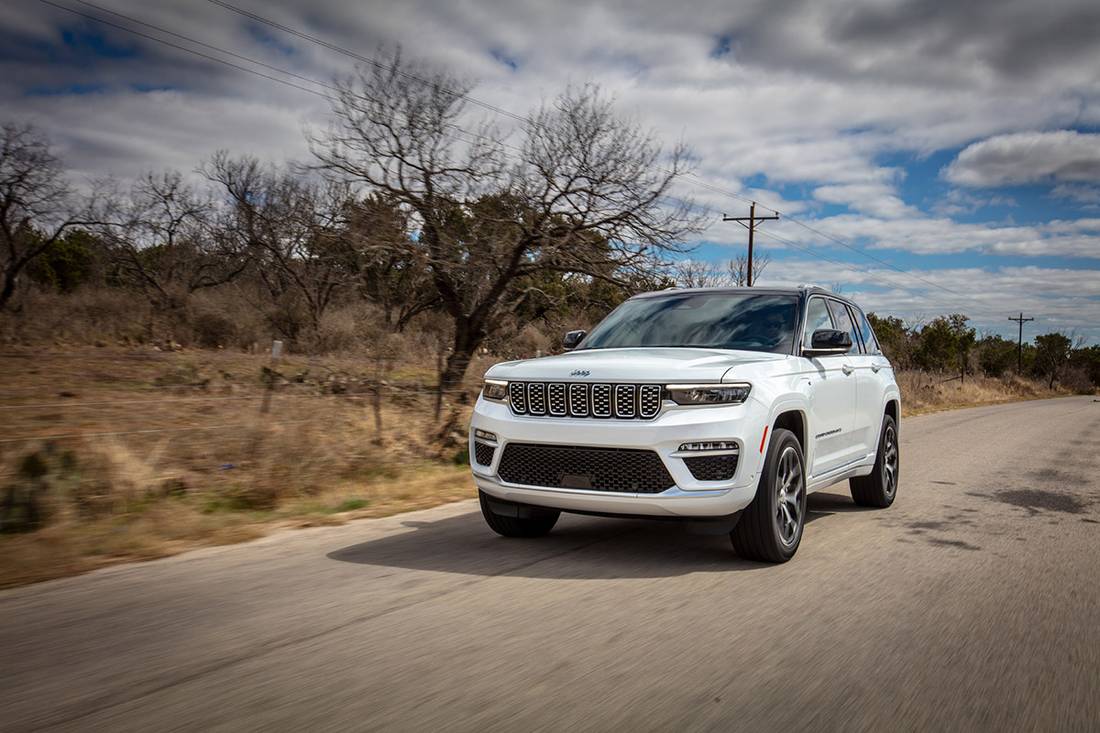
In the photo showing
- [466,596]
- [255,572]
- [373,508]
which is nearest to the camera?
[466,596]

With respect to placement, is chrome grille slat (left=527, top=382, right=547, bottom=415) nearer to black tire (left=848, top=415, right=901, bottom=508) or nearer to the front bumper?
the front bumper

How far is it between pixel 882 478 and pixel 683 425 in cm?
377

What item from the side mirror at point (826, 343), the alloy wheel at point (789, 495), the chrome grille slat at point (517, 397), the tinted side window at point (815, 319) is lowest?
the alloy wheel at point (789, 495)

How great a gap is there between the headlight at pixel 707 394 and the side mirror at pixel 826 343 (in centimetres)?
127

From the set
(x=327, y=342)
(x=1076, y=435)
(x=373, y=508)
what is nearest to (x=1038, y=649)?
(x=373, y=508)

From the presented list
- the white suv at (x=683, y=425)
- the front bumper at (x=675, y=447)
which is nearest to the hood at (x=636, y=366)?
the white suv at (x=683, y=425)

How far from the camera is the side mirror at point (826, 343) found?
19.9 ft

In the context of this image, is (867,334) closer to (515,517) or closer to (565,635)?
(515,517)

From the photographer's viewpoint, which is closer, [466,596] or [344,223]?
[466,596]

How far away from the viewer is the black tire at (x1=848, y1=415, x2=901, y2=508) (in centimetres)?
775

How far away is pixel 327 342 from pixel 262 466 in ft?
56.2

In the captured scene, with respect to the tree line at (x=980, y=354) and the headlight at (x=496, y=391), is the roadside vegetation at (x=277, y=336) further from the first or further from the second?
the tree line at (x=980, y=354)

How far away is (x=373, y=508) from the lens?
7430 millimetres

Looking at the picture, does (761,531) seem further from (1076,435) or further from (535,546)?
(1076,435)
